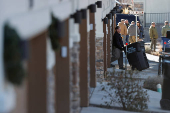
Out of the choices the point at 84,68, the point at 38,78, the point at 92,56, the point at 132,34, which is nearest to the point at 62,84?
the point at 38,78

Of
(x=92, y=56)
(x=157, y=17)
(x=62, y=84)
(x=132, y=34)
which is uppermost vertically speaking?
(x=157, y=17)

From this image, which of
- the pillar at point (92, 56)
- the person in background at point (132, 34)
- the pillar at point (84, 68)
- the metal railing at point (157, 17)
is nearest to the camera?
the pillar at point (84, 68)

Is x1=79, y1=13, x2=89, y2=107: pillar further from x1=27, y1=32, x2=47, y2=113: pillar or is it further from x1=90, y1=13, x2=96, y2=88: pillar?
x1=27, y1=32, x2=47, y2=113: pillar

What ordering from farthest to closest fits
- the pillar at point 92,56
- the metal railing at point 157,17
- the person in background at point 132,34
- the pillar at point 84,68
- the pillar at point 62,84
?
1. the metal railing at point 157,17
2. the person in background at point 132,34
3. the pillar at point 92,56
4. the pillar at point 84,68
5. the pillar at point 62,84

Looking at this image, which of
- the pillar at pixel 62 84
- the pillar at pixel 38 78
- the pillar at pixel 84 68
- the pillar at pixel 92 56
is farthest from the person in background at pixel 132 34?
the pillar at pixel 38 78

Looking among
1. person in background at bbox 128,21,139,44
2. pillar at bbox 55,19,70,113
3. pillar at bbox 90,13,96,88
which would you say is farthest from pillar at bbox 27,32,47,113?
person in background at bbox 128,21,139,44

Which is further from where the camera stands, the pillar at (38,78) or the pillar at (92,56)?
the pillar at (92,56)

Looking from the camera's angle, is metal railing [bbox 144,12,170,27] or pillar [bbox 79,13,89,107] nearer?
pillar [bbox 79,13,89,107]

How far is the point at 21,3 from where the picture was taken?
10.9ft

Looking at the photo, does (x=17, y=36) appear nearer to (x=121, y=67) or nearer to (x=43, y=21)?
(x=43, y=21)

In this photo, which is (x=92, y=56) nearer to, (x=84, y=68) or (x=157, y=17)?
(x=84, y=68)

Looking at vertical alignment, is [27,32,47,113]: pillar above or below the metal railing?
below

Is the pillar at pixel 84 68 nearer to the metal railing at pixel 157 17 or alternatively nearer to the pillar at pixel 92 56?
the pillar at pixel 92 56

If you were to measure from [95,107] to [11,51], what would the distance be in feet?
20.2
